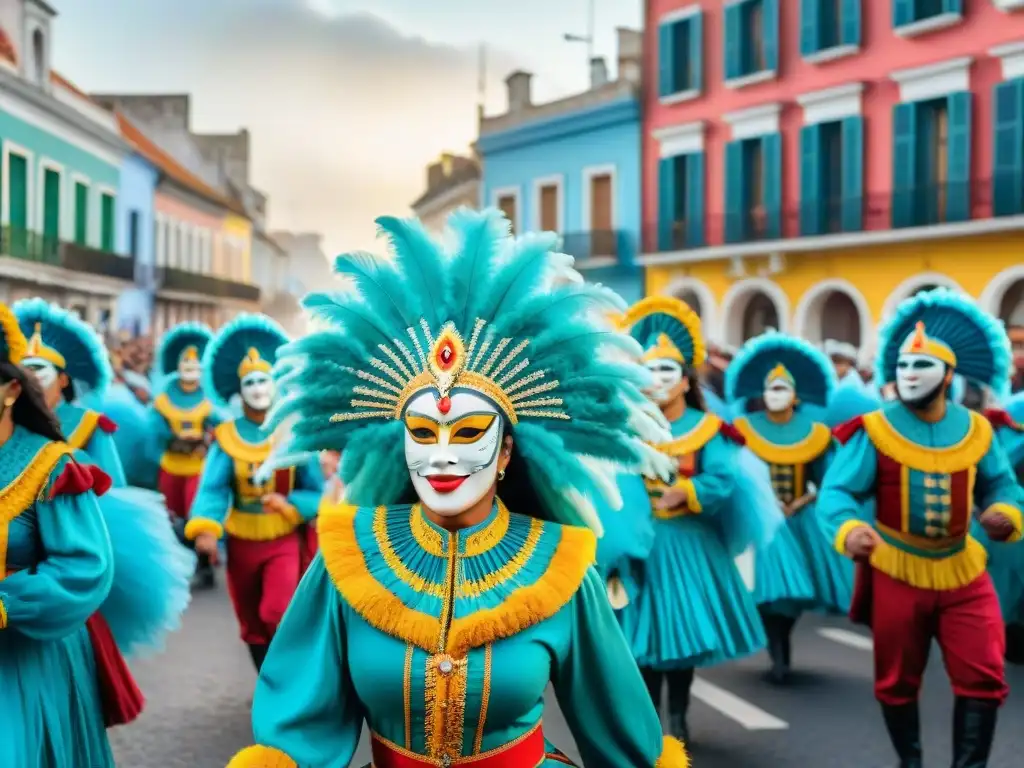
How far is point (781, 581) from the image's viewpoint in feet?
28.8

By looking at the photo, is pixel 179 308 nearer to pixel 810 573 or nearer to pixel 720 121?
pixel 720 121

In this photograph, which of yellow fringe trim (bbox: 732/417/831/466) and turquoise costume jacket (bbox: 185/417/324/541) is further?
yellow fringe trim (bbox: 732/417/831/466)

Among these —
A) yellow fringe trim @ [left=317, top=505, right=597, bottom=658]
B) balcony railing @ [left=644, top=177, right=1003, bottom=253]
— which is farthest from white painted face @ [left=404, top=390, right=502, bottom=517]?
balcony railing @ [left=644, top=177, right=1003, bottom=253]

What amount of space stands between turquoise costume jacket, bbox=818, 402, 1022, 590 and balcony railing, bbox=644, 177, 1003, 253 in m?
17.6

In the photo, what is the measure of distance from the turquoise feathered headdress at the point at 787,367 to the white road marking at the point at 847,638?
65.3 inches

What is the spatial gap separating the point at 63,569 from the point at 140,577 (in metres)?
0.76

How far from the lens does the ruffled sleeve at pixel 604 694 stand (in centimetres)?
356

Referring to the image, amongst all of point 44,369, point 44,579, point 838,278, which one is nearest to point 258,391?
point 44,369

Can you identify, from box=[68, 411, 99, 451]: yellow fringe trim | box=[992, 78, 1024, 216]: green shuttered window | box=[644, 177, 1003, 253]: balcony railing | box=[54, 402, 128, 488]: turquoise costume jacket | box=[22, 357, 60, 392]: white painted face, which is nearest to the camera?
box=[54, 402, 128, 488]: turquoise costume jacket

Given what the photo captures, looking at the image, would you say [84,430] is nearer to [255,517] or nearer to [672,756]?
[255,517]

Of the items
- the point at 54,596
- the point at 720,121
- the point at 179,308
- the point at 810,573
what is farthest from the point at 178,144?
the point at 54,596

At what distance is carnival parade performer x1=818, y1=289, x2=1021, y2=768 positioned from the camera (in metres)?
6.13

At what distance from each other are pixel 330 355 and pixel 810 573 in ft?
20.0

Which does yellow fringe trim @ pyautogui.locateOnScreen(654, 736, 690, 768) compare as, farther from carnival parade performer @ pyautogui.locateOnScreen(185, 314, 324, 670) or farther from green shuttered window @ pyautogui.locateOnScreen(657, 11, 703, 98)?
green shuttered window @ pyautogui.locateOnScreen(657, 11, 703, 98)
